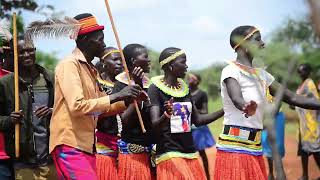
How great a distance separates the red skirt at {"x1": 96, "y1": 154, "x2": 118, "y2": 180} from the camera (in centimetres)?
583

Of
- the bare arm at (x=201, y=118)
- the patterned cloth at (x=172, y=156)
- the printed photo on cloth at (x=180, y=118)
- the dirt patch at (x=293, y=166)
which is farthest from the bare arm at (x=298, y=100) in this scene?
the dirt patch at (x=293, y=166)

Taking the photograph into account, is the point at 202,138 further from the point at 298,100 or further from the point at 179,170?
the point at 298,100

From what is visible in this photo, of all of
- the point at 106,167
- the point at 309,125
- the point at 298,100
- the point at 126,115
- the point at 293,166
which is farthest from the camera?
the point at 293,166

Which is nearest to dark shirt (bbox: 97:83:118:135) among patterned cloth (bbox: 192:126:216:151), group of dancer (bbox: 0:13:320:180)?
group of dancer (bbox: 0:13:320:180)

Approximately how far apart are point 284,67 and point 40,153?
12.2 ft

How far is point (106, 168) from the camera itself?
588cm

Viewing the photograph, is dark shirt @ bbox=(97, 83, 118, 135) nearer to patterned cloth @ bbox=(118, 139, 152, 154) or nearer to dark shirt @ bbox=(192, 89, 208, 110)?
patterned cloth @ bbox=(118, 139, 152, 154)

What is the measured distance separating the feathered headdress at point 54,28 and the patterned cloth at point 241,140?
1.65 meters

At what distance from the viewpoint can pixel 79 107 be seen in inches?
147

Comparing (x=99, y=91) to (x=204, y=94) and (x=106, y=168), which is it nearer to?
(x=106, y=168)

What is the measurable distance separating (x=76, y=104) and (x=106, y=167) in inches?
88.3

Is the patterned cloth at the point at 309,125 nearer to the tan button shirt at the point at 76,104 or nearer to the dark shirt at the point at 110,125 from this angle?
the dark shirt at the point at 110,125

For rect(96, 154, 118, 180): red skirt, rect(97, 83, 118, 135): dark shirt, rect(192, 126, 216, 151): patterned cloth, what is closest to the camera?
rect(96, 154, 118, 180): red skirt

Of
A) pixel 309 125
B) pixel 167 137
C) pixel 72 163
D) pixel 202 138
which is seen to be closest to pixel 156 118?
pixel 167 137
